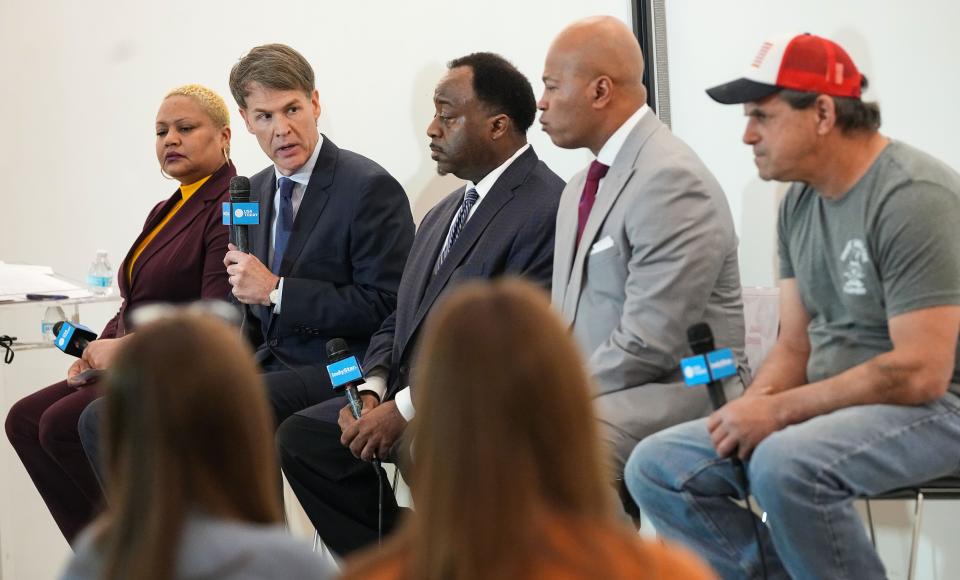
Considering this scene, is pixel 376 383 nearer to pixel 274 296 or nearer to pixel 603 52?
pixel 274 296

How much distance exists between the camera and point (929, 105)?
3.40 m

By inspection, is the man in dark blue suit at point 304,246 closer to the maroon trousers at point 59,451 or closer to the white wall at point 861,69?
the maroon trousers at point 59,451

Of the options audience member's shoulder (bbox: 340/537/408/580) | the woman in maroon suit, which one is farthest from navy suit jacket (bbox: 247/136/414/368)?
audience member's shoulder (bbox: 340/537/408/580)

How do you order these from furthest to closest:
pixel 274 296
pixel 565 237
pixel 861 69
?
pixel 274 296 → pixel 861 69 → pixel 565 237

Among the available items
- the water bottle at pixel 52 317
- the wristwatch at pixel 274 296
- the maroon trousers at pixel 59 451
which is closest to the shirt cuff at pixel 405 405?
the wristwatch at pixel 274 296

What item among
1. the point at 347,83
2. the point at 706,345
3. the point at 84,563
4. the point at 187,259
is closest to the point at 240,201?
the point at 187,259

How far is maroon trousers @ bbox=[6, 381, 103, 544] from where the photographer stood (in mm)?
4062

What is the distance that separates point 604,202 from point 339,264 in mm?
1152

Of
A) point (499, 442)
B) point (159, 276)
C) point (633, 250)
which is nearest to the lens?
point (499, 442)

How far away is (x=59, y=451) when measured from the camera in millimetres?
4074

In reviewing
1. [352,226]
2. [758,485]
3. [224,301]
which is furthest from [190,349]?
[224,301]

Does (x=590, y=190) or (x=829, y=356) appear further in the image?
(x=590, y=190)

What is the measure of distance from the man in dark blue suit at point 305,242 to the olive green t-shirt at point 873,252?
58.5 inches

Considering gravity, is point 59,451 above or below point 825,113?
below
